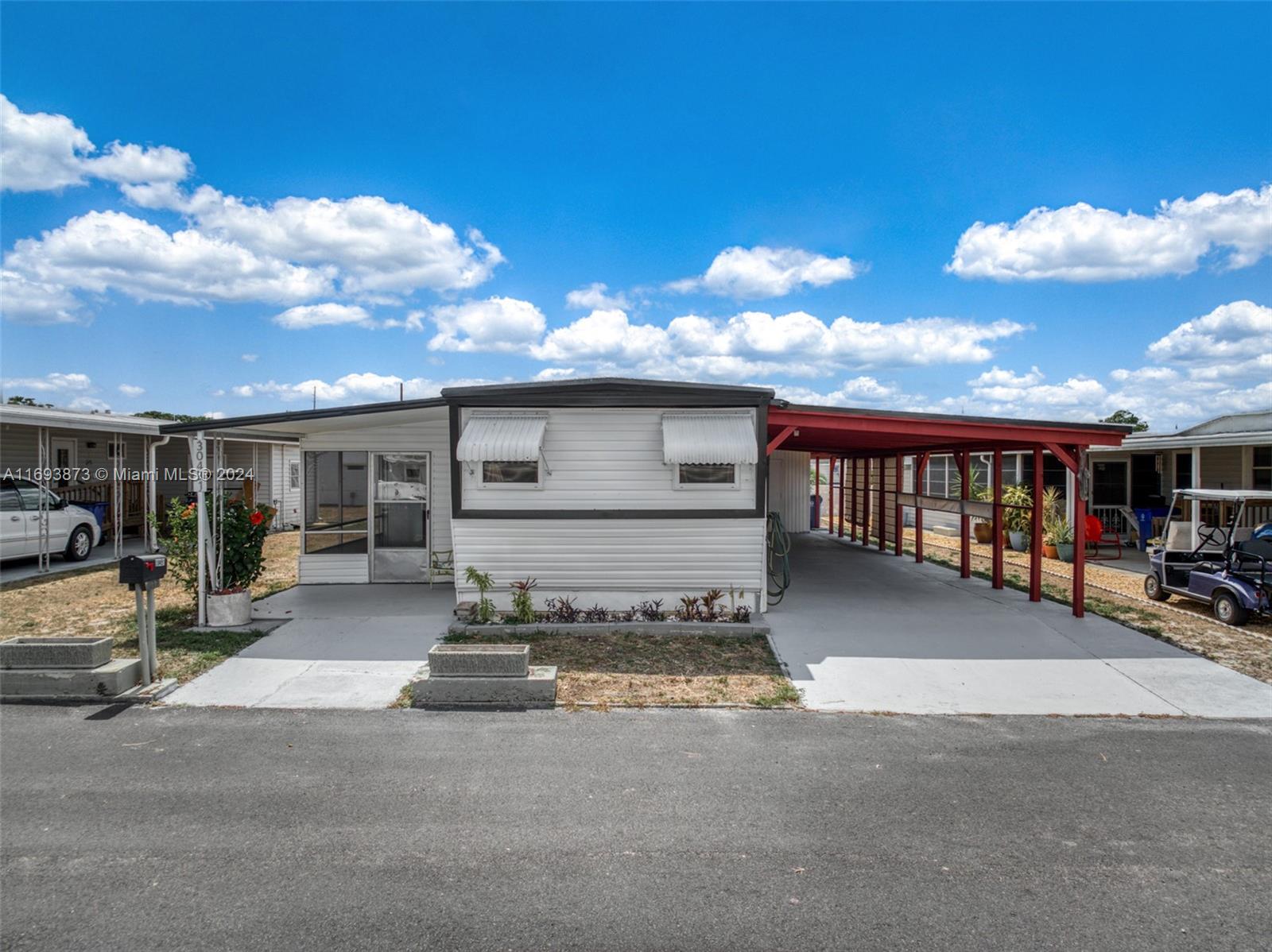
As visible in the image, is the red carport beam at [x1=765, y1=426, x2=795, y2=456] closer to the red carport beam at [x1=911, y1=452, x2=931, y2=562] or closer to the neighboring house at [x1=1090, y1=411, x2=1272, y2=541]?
the red carport beam at [x1=911, y1=452, x2=931, y2=562]

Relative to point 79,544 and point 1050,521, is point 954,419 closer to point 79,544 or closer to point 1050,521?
point 1050,521

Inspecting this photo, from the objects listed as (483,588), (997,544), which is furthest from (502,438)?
(997,544)

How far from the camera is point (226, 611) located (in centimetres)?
822

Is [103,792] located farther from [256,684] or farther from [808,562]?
[808,562]

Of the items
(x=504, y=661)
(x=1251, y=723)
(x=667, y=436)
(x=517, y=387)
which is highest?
(x=517, y=387)

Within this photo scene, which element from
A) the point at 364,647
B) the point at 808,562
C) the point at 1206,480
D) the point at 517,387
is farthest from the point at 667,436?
the point at 1206,480

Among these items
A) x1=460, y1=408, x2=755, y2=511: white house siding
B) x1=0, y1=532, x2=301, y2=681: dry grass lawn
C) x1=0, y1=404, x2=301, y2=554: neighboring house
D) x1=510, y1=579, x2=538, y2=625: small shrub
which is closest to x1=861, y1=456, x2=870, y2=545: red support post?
x1=460, y1=408, x2=755, y2=511: white house siding

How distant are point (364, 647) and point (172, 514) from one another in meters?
3.14

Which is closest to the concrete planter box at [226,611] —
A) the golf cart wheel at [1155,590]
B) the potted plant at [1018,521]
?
the golf cart wheel at [1155,590]

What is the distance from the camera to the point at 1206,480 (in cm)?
1557

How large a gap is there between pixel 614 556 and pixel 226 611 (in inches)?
165

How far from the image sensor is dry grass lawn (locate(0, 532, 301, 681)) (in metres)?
7.18

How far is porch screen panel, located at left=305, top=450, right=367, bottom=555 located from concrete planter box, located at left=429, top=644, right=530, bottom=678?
16.5 ft

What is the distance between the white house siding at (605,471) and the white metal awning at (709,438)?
0.79 ft
